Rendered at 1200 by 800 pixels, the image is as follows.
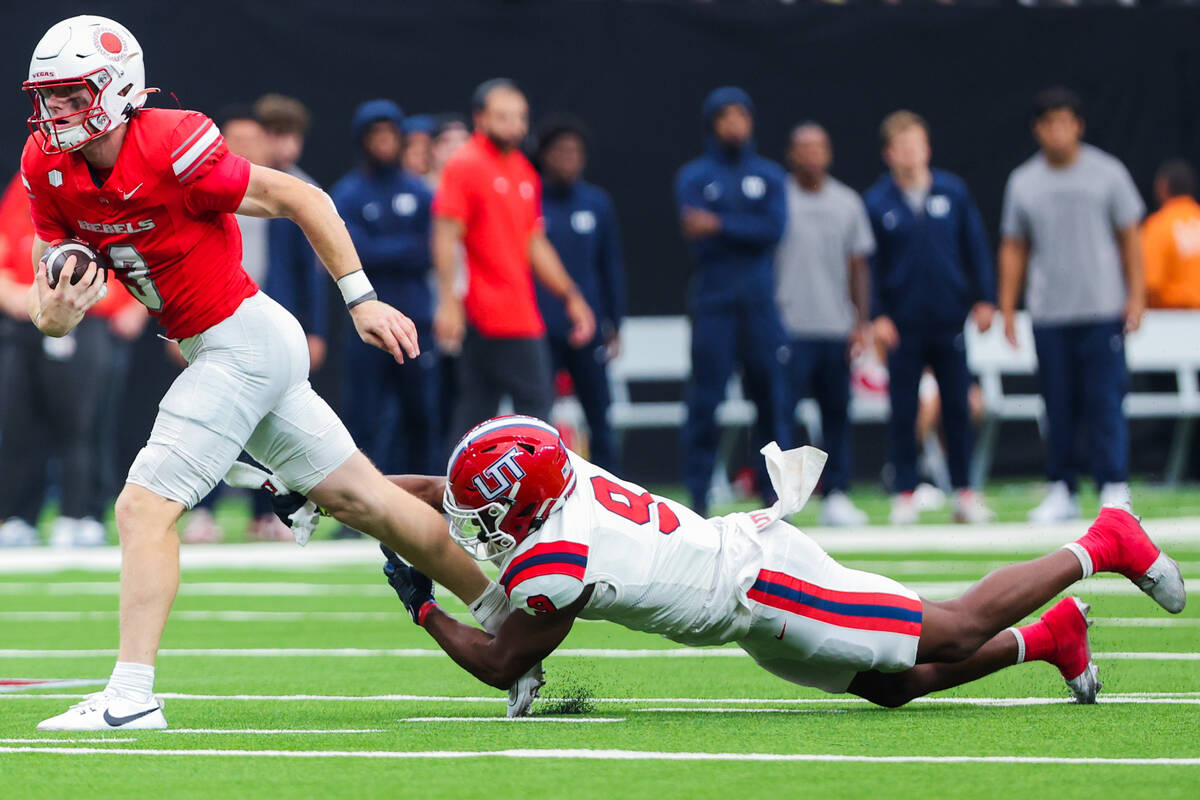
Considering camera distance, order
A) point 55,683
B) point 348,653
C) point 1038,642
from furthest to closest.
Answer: point 348,653
point 55,683
point 1038,642

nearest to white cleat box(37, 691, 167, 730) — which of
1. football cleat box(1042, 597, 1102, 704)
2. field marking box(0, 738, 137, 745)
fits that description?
field marking box(0, 738, 137, 745)

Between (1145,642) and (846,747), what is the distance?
2.69 metres

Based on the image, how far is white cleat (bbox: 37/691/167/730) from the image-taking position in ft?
15.7

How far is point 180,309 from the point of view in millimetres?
5195

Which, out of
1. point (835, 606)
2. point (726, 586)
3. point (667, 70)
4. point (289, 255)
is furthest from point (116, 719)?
point (667, 70)

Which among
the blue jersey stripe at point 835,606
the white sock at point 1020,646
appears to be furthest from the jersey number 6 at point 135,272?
the white sock at point 1020,646

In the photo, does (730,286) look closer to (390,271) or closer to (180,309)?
(390,271)

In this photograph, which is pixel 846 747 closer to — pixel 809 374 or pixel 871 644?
pixel 871 644

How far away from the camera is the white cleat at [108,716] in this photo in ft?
15.7

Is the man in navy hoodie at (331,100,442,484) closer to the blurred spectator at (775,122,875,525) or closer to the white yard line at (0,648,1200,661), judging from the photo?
the blurred spectator at (775,122,875,525)

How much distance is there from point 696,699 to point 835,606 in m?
0.74

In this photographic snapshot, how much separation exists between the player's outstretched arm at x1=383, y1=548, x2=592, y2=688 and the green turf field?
14 cm

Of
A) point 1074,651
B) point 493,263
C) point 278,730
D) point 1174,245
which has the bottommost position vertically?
point 278,730

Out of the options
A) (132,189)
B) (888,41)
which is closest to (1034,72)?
(888,41)
